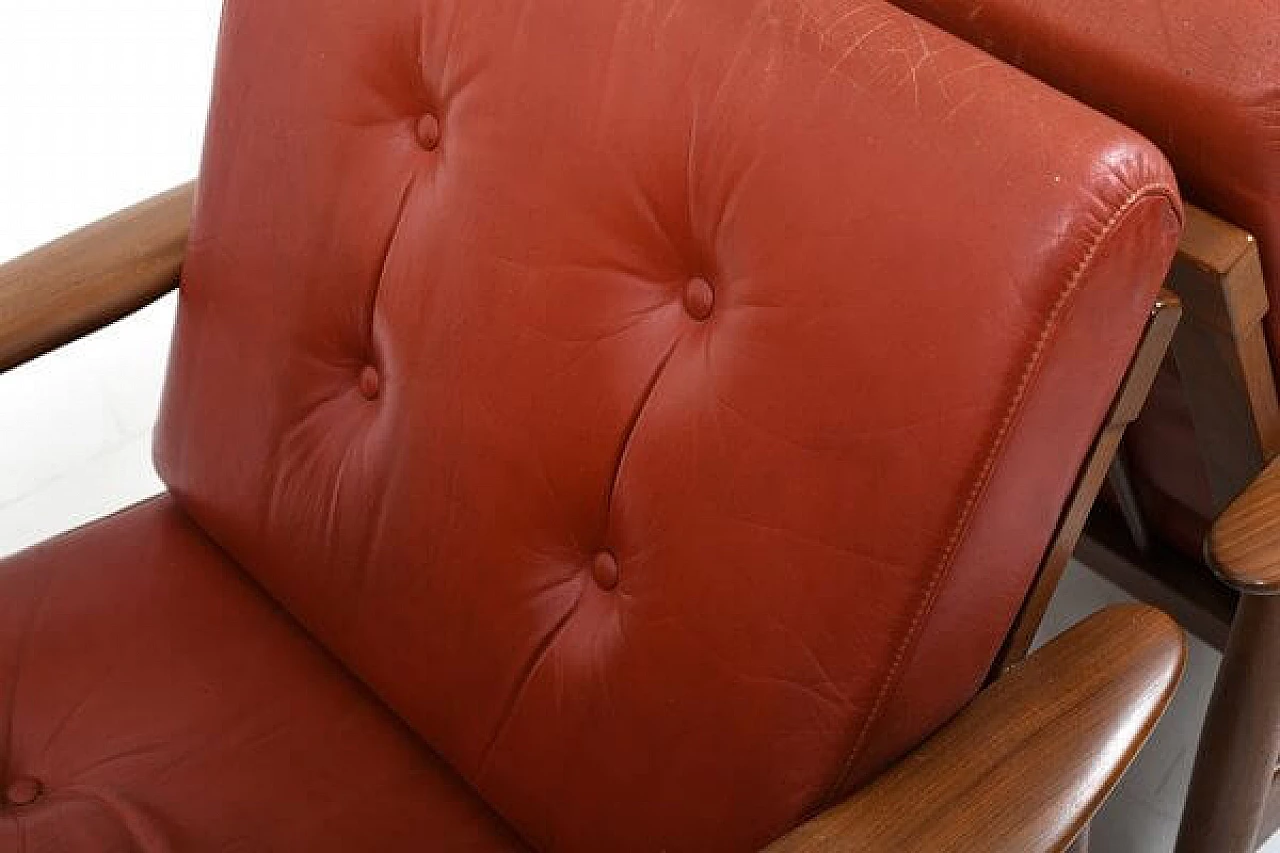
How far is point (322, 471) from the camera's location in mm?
1265

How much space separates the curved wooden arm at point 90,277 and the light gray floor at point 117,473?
663 millimetres

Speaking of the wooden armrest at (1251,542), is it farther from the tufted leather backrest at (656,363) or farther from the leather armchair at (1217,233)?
the tufted leather backrest at (656,363)

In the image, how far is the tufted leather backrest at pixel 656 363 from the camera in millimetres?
961

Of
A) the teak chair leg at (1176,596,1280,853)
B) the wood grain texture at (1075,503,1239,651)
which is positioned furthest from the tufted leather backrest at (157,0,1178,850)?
the wood grain texture at (1075,503,1239,651)

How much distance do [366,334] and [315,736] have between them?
0.26m

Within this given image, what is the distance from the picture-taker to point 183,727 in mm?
1260

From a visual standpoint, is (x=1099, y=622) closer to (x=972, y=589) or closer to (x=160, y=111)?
(x=972, y=589)

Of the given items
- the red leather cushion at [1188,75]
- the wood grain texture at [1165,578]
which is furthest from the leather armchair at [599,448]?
the wood grain texture at [1165,578]

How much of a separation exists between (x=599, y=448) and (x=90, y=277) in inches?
17.5

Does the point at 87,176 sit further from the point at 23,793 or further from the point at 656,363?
the point at 656,363

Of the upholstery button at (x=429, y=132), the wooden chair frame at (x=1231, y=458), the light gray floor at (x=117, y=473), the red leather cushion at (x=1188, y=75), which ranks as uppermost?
the red leather cushion at (x=1188, y=75)

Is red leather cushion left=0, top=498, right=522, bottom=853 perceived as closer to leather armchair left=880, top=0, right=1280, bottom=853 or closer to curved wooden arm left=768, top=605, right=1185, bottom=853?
curved wooden arm left=768, top=605, right=1185, bottom=853

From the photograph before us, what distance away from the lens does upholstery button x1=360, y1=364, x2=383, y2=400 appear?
4.09 ft


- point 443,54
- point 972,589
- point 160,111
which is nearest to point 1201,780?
point 972,589
